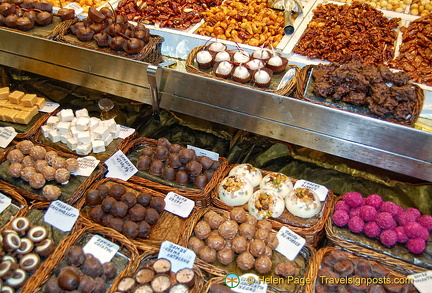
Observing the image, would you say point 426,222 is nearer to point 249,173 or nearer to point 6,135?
point 249,173

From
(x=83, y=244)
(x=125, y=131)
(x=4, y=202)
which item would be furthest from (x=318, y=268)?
(x=4, y=202)

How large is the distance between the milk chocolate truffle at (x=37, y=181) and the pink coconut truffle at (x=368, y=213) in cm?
200

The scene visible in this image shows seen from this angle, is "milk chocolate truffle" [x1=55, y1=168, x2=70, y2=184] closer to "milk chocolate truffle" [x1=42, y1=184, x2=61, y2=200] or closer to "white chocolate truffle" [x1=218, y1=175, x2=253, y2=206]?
"milk chocolate truffle" [x1=42, y1=184, x2=61, y2=200]

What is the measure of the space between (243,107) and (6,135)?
70.5 inches

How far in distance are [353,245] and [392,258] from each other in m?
0.21

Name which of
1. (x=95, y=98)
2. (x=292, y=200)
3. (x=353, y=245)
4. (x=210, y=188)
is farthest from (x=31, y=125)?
(x=353, y=245)

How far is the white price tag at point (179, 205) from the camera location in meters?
2.42

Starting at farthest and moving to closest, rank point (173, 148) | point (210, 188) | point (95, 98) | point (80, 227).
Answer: point (95, 98) < point (173, 148) < point (210, 188) < point (80, 227)

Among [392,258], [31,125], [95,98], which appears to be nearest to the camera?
[392,258]

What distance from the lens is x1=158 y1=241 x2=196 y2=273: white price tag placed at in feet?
6.75

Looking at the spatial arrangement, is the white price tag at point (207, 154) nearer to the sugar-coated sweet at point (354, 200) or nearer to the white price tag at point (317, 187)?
the white price tag at point (317, 187)

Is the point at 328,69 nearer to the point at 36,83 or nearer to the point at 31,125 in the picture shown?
the point at 31,125

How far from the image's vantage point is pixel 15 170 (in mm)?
2561

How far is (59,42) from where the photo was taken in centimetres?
287
